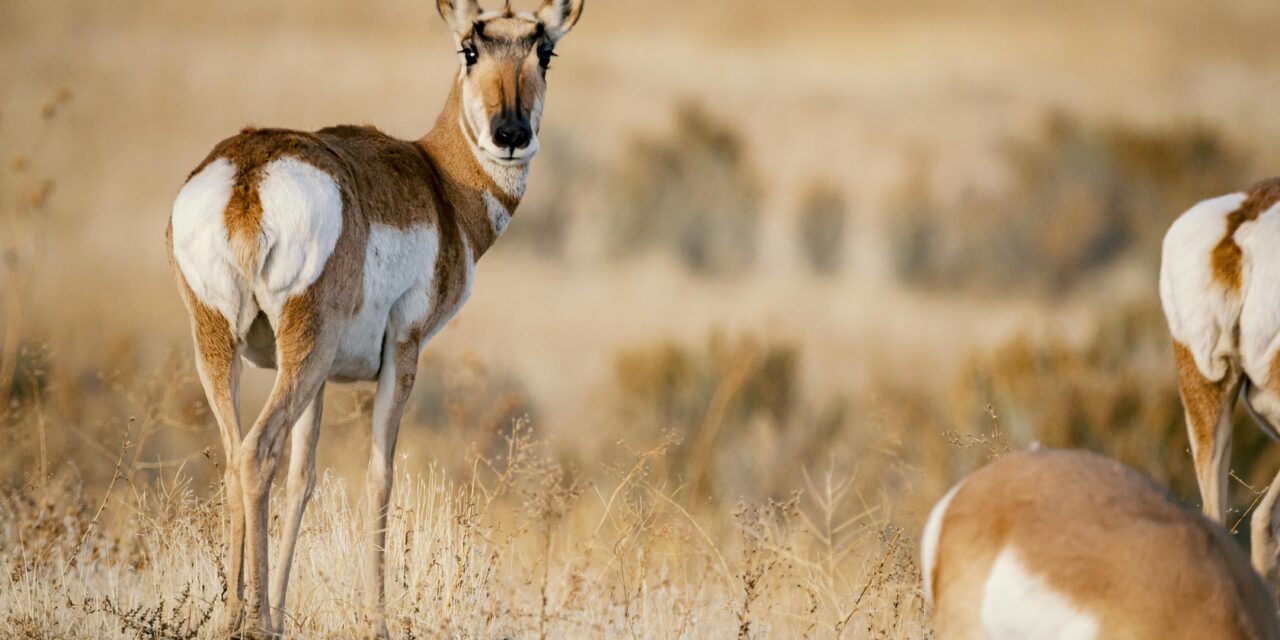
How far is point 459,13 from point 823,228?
64.8 ft

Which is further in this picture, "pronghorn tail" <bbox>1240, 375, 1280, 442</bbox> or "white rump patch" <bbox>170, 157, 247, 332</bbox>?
"pronghorn tail" <bbox>1240, 375, 1280, 442</bbox>

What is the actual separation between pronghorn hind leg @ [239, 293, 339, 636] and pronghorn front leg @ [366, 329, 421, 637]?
29.1 inches

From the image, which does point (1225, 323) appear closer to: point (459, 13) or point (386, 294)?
point (386, 294)

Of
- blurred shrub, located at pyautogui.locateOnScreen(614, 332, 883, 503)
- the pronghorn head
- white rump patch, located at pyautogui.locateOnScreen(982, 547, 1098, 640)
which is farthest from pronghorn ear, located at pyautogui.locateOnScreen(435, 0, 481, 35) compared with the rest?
blurred shrub, located at pyautogui.locateOnScreen(614, 332, 883, 503)

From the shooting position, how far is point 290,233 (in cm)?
589

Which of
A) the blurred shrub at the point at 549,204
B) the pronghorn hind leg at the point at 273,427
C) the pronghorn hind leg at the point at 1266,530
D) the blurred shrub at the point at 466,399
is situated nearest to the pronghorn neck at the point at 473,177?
the pronghorn hind leg at the point at 273,427

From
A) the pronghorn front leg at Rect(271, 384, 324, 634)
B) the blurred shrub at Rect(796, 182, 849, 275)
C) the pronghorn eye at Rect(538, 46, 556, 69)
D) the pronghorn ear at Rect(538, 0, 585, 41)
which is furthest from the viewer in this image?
the blurred shrub at Rect(796, 182, 849, 275)

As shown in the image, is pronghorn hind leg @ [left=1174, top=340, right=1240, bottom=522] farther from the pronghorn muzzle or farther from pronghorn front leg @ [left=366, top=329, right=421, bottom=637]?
pronghorn front leg @ [left=366, top=329, right=421, bottom=637]

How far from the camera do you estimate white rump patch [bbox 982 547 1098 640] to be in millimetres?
3975

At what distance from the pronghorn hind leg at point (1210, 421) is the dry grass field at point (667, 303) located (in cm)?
92

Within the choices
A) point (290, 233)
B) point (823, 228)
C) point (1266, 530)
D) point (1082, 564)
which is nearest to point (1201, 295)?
point (1266, 530)

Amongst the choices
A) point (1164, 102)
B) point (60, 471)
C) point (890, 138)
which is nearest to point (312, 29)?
point (890, 138)

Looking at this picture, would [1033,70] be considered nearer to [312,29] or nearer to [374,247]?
[312,29]

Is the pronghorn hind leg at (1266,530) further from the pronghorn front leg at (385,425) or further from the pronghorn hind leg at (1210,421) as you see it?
the pronghorn front leg at (385,425)
